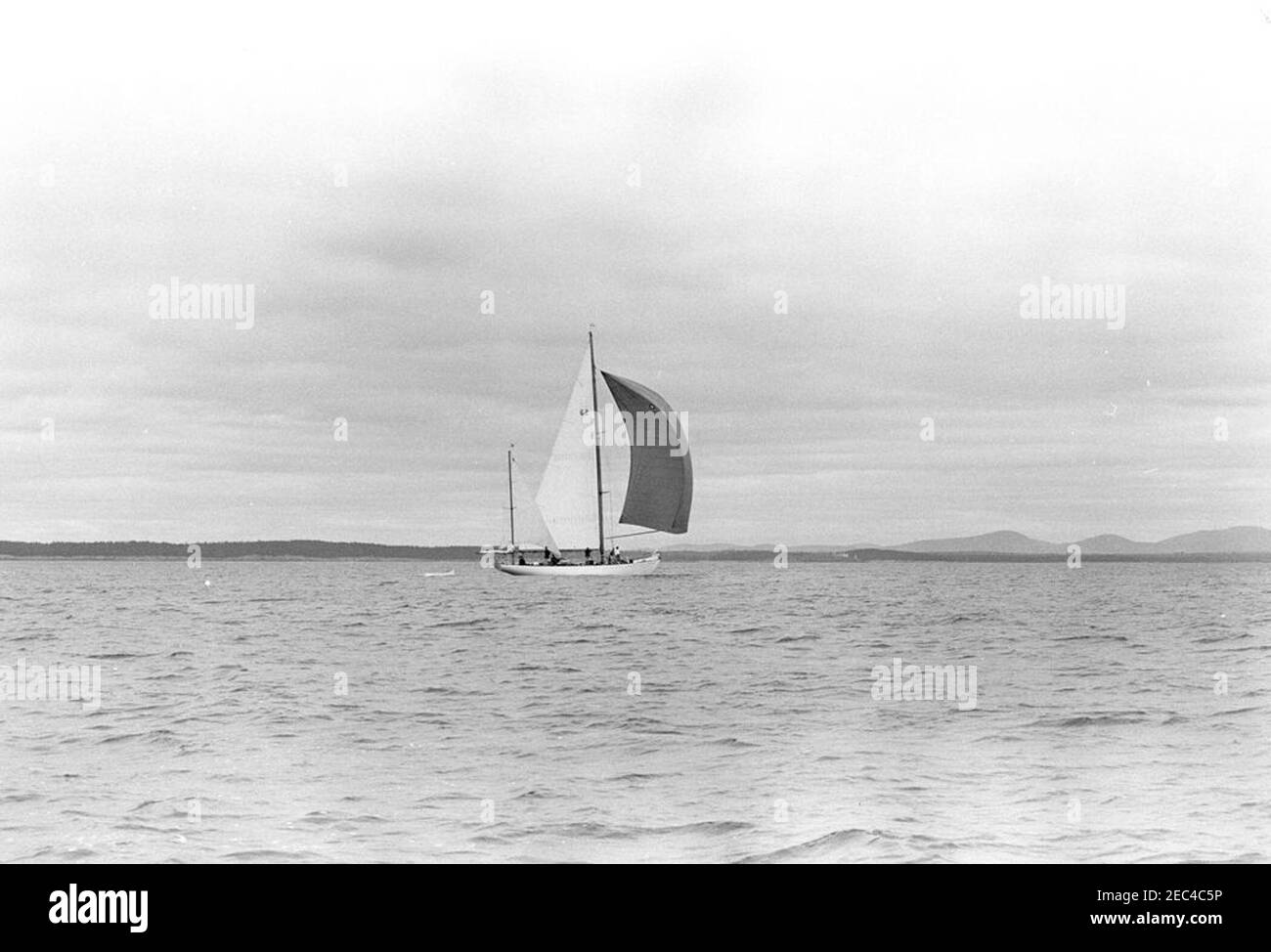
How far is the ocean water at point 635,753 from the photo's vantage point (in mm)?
10742

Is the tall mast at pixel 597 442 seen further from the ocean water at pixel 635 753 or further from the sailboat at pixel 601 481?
the ocean water at pixel 635 753

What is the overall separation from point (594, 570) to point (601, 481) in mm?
7562

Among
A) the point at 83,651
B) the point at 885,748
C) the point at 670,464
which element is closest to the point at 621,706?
the point at 885,748

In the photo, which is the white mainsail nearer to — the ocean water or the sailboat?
the sailboat

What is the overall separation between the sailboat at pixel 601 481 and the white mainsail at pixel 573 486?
57 mm

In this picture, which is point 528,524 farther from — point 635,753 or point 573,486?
point 635,753

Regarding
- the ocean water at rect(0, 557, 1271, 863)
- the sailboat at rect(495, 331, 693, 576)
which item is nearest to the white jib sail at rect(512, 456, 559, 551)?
the sailboat at rect(495, 331, 693, 576)

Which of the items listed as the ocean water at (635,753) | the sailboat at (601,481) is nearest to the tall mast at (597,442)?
the sailboat at (601,481)

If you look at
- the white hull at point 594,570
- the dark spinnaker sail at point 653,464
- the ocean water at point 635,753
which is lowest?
→ the white hull at point 594,570

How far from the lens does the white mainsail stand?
229ft

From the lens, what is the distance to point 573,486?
73.5 metres

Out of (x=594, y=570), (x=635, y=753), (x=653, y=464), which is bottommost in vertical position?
(x=594, y=570)

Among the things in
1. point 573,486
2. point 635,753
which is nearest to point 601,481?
point 573,486
